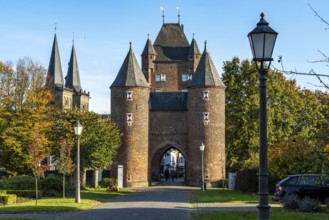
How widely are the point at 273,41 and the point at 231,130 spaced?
49.2 meters

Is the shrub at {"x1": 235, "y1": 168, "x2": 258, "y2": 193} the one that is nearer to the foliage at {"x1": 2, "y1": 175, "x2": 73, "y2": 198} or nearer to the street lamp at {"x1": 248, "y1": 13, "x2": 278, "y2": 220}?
the foliage at {"x1": 2, "y1": 175, "x2": 73, "y2": 198}

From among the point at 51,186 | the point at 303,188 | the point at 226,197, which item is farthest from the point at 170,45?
the point at 303,188

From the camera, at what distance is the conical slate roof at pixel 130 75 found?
190 ft

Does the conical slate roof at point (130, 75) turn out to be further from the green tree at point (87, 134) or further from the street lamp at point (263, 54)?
the street lamp at point (263, 54)

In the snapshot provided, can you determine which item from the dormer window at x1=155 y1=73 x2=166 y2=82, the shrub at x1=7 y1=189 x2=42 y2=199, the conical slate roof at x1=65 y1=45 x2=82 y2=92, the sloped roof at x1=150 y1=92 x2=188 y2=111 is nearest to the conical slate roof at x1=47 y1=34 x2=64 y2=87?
the conical slate roof at x1=65 y1=45 x2=82 y2=92

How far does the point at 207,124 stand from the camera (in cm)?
5647

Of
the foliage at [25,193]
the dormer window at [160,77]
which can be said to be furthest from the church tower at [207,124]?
the foliage at [25,193]

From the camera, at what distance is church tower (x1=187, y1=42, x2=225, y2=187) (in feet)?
185

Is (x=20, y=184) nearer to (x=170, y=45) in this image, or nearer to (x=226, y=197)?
(x=226, y=197)

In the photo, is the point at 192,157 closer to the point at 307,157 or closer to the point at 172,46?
the point at 172,46

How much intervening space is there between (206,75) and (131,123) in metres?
9.56

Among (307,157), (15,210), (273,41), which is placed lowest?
(15,210)

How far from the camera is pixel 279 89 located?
55.1 meters

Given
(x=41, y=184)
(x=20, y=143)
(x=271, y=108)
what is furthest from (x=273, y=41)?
(x=271, y=108)
